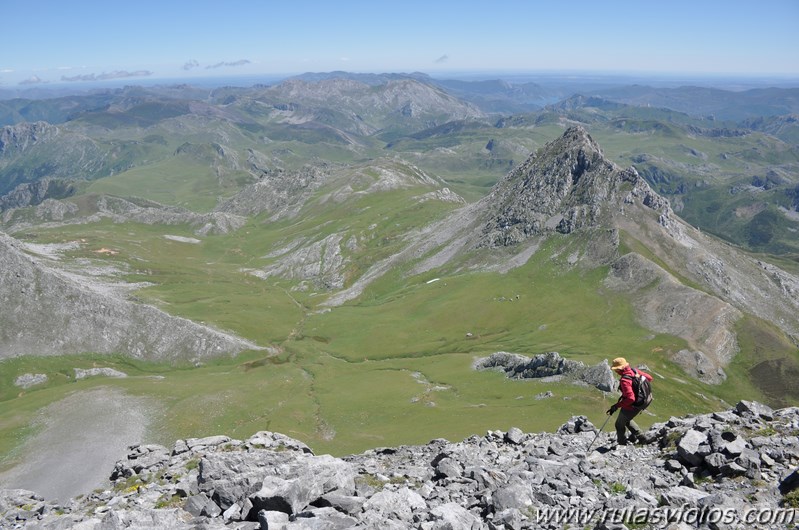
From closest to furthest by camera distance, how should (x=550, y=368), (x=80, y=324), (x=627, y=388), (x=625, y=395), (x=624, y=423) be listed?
(x=627, y=388) < (x=625, y=395) < (x=624, y=423) < (x=550, y=368) < (x=80, y=324)

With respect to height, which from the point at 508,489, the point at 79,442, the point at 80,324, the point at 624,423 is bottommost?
the point at 79,442

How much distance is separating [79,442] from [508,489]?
89944mm

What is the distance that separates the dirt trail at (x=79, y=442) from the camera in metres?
70.8

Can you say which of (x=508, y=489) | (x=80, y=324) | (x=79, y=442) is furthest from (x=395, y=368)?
(x=508, y=489)

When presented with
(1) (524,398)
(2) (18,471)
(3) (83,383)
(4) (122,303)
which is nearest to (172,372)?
(3) (83,383)

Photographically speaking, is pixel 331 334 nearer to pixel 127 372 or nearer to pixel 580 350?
pixel 127 372

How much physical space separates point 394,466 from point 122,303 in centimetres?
15119

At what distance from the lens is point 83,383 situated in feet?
369

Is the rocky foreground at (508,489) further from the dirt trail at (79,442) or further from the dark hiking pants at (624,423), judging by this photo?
the dirt trail at (79,442)

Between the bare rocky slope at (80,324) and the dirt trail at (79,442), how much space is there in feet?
144

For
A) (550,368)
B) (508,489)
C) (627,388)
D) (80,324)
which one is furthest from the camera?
(80,324)

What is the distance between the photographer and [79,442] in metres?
82.8

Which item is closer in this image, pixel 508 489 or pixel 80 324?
pixel 508 489

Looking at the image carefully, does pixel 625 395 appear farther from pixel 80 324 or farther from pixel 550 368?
pixel 80 324
